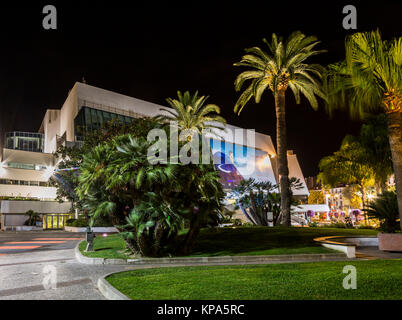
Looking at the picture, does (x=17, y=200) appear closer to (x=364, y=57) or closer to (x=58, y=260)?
(x=58, y=260)

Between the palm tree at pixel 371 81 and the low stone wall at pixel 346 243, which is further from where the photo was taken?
the low stone wall at pixel 346 243

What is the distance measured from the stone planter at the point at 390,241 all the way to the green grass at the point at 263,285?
20.4 ft

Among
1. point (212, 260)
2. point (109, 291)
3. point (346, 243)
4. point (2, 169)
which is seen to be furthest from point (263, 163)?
point (109, 291)

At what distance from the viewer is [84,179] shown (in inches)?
502

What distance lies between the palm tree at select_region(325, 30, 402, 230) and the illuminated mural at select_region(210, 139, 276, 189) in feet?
178

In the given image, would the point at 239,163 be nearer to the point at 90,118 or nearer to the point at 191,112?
the point at 90,118

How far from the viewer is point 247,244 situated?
607 inches

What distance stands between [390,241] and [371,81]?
6456mm

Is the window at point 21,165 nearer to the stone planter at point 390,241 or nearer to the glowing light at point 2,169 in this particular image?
the glowing light at point 2,169

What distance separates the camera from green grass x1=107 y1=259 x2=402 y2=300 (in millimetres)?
5859

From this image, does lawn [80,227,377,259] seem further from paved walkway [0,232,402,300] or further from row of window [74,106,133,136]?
row of window [74,106,133,136]

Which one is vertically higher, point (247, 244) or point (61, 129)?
point (61, 129)

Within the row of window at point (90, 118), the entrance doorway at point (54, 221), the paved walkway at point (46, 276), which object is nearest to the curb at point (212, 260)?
the paved walkway at point (46, 276)

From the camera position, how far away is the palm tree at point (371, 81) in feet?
34.3
